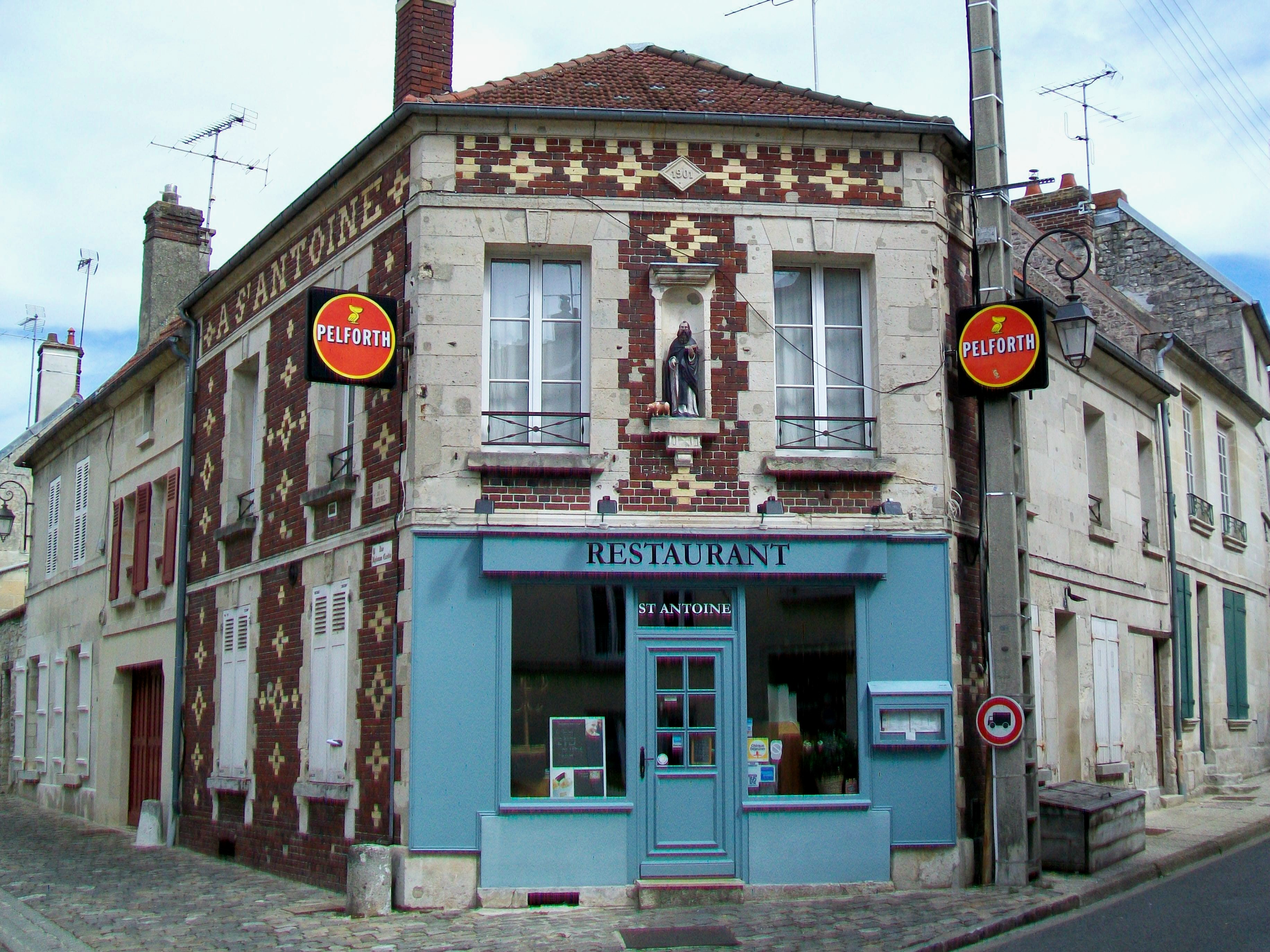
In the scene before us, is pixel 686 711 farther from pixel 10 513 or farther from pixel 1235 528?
pixel 10 513

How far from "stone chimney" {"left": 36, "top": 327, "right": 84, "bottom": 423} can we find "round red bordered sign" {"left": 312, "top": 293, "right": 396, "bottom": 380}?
19890 millimetres

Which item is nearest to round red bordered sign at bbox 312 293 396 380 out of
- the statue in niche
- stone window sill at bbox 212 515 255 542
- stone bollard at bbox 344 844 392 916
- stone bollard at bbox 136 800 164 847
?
the statue in niche

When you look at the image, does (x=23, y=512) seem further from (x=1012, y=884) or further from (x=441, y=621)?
(x=1012, y=884)

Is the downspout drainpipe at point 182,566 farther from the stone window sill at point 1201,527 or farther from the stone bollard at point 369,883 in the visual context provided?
the stone window sill at point 1201,527

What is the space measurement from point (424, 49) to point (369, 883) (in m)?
7.18

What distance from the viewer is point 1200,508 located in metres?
18.8

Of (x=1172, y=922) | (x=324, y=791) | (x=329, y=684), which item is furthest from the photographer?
(x=329, y=684)

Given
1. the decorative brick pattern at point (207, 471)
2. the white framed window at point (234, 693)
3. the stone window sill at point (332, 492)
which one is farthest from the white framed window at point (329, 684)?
the decorative brick pattern at point (207, 471)

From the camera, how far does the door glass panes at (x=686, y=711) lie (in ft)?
32.6

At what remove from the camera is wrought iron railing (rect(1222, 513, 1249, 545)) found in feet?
65.0

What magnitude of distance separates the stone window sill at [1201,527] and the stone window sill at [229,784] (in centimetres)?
1271

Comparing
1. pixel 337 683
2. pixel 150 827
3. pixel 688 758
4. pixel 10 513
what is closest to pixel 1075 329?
pixel 688 758

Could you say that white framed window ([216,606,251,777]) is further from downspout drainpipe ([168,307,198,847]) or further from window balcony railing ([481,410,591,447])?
window balcony railing ([481,410,591,447])

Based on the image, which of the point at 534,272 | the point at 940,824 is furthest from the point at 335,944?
the point at 534,272
